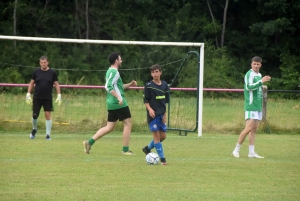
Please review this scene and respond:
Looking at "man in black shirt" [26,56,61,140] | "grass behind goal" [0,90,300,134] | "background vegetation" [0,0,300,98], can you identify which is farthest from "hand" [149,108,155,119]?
"background vegetation" [0,0,300,98]

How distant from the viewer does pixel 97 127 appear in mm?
19594

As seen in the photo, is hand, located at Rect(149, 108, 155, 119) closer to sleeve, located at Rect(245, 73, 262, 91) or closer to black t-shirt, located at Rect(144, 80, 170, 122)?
black t-shirt, located at Rect(144, 80, 170, 122)

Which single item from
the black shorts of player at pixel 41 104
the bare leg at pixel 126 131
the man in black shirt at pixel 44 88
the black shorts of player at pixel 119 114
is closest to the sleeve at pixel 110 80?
the black shorts of player at pixel 119 114

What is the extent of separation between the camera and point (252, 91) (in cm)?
A: 1348

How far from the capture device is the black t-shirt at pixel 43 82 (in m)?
16.8

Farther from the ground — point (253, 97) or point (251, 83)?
point (251, 83)

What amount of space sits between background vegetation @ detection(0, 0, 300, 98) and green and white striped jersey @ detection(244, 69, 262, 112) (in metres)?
24.1

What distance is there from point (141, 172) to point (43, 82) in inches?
241

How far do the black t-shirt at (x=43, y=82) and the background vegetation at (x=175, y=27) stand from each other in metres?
21.0

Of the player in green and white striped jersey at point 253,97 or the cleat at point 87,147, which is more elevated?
the player in green and white striped jersey at point 253,97

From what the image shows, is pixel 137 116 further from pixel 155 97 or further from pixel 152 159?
pixel 152 159

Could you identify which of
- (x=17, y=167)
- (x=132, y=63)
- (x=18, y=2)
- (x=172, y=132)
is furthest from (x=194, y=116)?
(x=18, y=2)

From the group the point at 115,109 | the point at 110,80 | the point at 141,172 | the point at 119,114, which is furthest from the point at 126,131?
the point at 141,172

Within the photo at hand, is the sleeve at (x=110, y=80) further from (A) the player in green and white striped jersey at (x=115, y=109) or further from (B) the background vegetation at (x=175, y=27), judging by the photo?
(B) the background vegetation at (x=175, y=27)
